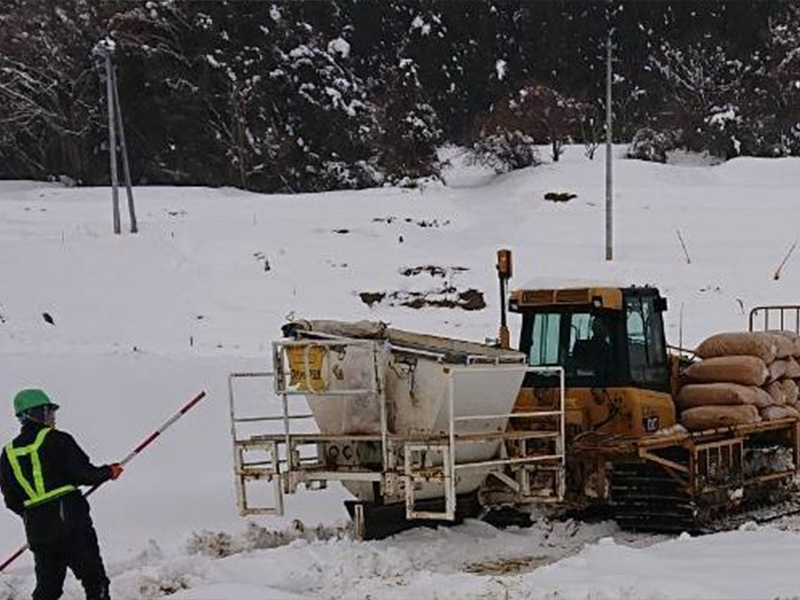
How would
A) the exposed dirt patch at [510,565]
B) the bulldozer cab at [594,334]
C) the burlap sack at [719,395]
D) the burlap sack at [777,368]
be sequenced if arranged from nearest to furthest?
the exposed dirt patch at [510,565] < the bulldozer cab at [594,334] < the burlap sack at [719,395] < the burlap sack at [777,368]

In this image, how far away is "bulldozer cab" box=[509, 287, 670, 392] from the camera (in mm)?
11312

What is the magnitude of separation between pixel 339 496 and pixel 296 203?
62.6ft

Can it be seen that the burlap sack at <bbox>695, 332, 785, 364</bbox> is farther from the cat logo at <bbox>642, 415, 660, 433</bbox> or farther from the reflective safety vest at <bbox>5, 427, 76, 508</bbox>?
the reflective safety vest at <bbox>5, 427, 76, 508</bbox>

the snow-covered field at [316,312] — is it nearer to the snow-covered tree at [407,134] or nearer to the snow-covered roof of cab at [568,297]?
the snow-covered roof of cab at [568,297]

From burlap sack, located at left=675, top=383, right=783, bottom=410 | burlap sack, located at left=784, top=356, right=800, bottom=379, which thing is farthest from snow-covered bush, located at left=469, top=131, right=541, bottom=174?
burlap sack, located at left=675, top=383, right=783, bottom=410

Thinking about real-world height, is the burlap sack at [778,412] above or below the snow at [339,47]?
below

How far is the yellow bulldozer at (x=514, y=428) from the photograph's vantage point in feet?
32.1

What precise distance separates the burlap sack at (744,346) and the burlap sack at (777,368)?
95mm

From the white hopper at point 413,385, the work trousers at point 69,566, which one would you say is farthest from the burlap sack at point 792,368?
the work trousers at point 69,566

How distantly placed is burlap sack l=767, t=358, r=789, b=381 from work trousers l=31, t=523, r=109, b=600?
7651 mm

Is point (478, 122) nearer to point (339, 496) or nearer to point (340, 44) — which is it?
point (340, 44)

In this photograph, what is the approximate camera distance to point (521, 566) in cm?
948

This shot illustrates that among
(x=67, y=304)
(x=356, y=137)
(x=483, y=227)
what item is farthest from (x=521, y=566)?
(x=356, y=137)

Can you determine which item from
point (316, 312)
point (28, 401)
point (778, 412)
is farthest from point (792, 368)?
point (316, 312)
